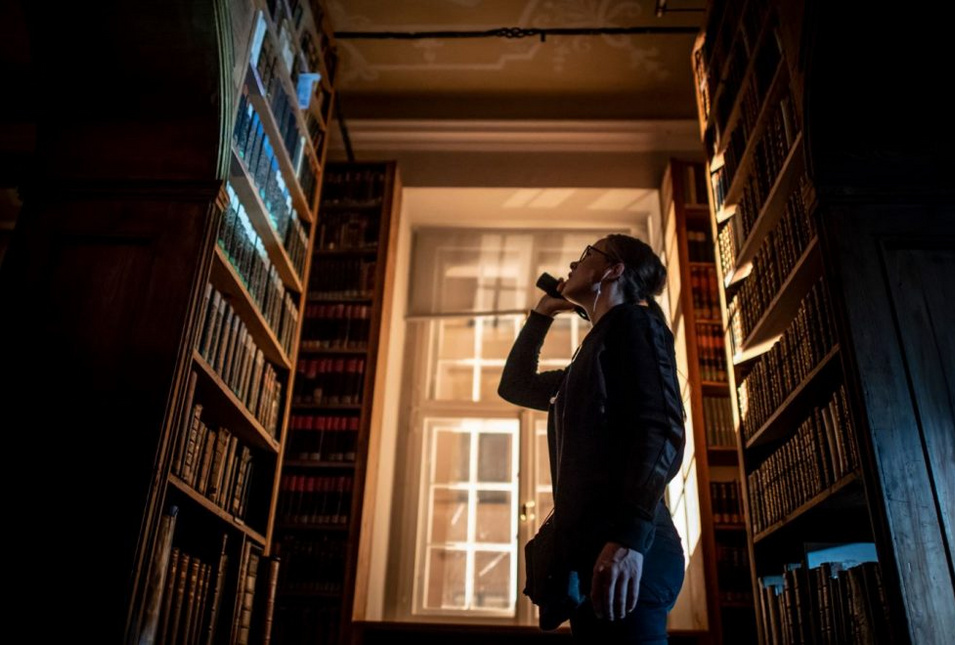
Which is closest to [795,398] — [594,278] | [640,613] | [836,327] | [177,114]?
[836,327]

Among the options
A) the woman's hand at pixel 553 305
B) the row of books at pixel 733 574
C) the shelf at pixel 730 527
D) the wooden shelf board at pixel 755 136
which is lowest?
the row of books at pixel 733 574

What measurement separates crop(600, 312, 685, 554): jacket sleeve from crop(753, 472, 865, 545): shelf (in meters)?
0.76

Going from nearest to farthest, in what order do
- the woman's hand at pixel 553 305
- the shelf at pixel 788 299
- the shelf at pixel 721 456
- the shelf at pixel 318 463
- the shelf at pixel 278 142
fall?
the woman's hand at pixel 553 305 → the shelf at pixel 788 299 → the shelf at pixel 278 142 → the shelf at pixel 721 456 → the shelf at pixel 318 463

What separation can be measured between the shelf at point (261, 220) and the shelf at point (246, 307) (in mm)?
323

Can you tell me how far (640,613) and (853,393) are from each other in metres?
0.85

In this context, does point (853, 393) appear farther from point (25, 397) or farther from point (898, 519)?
point (25, 397)

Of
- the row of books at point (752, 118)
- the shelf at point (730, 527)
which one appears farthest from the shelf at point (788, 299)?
the shelf at point (730, 527)

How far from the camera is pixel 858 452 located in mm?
1821

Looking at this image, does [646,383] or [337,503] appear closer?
[646,383]

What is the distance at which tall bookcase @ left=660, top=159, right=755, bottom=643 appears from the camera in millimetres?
3443

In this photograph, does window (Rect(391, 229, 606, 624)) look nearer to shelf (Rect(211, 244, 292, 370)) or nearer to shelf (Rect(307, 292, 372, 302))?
shelf (Rect(307, 292, 372, 302))

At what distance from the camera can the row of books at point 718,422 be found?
3.70 metres

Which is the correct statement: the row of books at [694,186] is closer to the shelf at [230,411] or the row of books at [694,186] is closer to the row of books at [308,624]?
the shelf at [230,411]

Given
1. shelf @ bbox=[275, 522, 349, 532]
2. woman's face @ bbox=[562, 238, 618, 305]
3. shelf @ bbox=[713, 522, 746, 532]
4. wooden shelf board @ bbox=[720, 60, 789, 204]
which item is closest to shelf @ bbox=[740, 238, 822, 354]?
wooden shelf board @ bbox=[720, 60, 789, 204]
